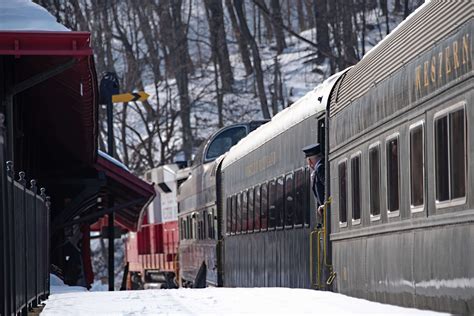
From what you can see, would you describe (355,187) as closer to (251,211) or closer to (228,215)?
(251,211)

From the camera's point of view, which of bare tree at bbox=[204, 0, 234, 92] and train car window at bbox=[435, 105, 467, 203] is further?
bare tree at bbox=[204, 0, 234, 92]

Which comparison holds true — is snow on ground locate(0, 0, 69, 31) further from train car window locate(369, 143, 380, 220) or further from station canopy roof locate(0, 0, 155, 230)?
train car window locate(369, 143, 380, 220)

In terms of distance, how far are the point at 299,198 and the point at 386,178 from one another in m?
5.49

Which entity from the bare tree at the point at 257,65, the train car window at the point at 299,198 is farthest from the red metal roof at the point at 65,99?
the bare tree at the point at 257,65

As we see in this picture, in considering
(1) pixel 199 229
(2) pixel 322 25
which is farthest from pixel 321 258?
(2) pixel 322 25

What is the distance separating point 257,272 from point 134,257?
27.3m

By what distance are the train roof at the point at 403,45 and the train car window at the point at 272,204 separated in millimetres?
4513

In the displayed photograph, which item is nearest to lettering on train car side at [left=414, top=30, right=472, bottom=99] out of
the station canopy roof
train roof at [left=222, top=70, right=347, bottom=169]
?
train roof at [left=222, top=70, right=347, bottom=169]

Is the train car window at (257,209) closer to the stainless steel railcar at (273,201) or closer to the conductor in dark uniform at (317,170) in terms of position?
the stainless steel railcar at (273,201)

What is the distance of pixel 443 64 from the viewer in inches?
409

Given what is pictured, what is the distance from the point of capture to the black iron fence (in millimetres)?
9648

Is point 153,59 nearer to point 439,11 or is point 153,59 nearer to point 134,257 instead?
point 134,257

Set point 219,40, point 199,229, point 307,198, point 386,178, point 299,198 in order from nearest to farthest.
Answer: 1. point 386,178
2. point 307,198
3. point 299,198
4. point 199,229
5. point 219,40

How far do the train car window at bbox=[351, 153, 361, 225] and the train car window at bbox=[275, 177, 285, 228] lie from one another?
4886 millimetres
